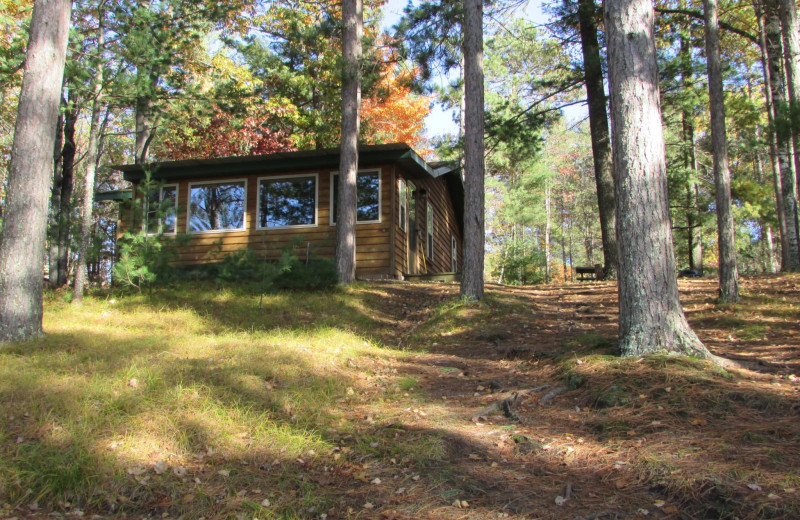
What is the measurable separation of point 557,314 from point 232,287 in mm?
6392

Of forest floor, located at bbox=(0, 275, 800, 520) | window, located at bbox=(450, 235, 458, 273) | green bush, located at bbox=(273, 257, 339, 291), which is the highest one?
window, located at bbox=(450, 235, 458, 273)

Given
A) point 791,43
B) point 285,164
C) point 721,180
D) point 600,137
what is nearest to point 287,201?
point 285,164

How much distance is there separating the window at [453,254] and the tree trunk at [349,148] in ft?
31.2

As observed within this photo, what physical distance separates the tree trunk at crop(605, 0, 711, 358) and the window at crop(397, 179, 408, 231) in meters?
8.82

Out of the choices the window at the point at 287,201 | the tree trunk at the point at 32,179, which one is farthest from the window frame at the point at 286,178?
the tree trunk at the point at 32,179

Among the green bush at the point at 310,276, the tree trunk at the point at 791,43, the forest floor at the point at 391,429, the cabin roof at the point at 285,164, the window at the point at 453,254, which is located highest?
the tree trunk at the point at 791,43

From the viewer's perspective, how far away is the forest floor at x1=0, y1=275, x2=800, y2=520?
2980mm

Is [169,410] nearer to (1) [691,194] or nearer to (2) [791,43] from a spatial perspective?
(2) [791,43]

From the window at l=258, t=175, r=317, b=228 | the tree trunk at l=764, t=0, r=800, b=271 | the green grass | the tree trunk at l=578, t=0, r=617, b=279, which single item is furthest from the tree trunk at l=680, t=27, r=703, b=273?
the green grass

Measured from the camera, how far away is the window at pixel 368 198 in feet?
43.7

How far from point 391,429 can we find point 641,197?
295 cm

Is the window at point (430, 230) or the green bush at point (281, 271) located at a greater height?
the window at point (430, 230)

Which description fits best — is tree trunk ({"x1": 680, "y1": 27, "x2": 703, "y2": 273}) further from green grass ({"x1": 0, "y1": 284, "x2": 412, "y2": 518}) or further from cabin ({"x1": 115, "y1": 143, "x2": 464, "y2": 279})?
green grass ({"x1": 0, "y1": 284, "x2": 412, "y2": 518})

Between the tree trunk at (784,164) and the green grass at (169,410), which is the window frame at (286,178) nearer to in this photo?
the green grass at (169,410)
